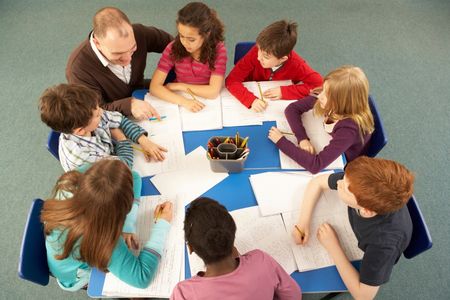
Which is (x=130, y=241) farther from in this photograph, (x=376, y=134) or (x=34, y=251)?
(x=376, y=134)

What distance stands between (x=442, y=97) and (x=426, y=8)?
1.37 metres

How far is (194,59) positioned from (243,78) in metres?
0.30

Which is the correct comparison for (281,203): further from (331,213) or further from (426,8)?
(426,8)

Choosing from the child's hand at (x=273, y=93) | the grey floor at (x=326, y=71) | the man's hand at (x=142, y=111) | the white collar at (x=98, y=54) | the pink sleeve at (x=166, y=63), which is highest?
the white collar at (x=98, y=54)

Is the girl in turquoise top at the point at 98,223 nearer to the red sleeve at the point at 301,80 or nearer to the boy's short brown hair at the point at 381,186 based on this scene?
the boy's short brown hair at the point at 381,186

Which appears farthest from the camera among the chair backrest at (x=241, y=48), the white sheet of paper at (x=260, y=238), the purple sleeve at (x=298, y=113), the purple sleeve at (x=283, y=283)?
the chair backrest at (x=241, y=48)

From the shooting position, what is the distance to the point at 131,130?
160 centimetres

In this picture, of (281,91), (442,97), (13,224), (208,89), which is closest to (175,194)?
(208,89)

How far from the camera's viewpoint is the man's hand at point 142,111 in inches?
65.9

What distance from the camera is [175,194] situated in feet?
4.62

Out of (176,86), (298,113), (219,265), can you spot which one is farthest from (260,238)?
(176,86)

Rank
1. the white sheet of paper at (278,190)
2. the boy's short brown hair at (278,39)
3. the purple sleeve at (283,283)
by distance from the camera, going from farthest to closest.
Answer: the boy's short brown hair at (278,39), the white sheet of paper at (278,190), the purple sleeve at (283,283)

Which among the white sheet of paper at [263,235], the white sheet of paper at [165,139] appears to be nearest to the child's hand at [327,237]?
the white sheet of paper at [263,235]

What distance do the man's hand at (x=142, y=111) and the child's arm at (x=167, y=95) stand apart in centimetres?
11
